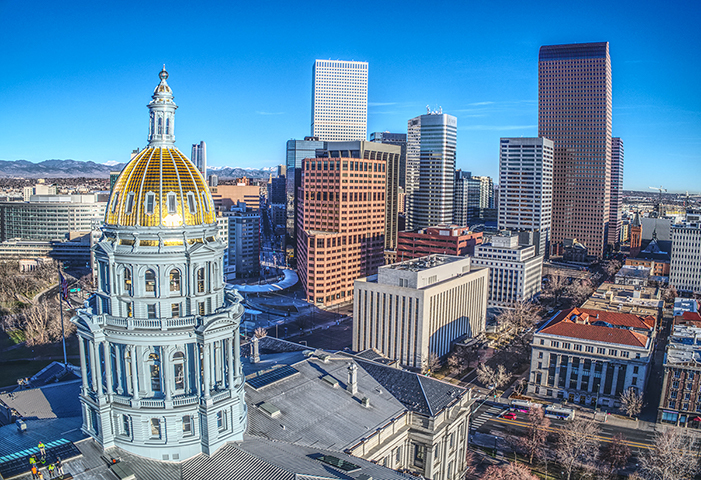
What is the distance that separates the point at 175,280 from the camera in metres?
52.6

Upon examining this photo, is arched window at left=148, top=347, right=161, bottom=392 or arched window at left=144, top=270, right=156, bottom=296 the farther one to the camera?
arched window at left=148, top=347, right=161, bottom=392

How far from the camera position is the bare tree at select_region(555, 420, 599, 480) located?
85000 millimetres

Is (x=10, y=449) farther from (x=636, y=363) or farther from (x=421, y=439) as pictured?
(x=636, y=363)

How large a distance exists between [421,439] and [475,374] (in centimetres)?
6636

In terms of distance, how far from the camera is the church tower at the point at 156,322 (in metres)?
50.9

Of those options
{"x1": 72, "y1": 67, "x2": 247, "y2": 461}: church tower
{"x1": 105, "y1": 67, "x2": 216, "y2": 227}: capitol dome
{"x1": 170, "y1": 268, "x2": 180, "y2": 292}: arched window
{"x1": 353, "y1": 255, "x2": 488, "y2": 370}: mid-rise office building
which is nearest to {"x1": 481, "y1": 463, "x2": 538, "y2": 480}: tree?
{"x1": 72, "y1": 67, "x2": 247, "y2": 461}: church tower

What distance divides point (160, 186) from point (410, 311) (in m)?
92.3

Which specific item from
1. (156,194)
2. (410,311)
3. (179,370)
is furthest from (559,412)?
(156,194)

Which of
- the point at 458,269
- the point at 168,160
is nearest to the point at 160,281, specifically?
the point at 168,160

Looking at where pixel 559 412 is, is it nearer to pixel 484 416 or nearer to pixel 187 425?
pixel 484 416

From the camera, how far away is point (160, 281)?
50.9 metres

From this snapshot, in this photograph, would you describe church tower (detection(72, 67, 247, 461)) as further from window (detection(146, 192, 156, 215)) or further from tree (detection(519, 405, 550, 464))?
tree (detection(519, 405, 550, 464))

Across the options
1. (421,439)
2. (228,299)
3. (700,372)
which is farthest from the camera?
(700,372)

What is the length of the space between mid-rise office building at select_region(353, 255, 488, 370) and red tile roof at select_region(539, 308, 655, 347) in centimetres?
2714
